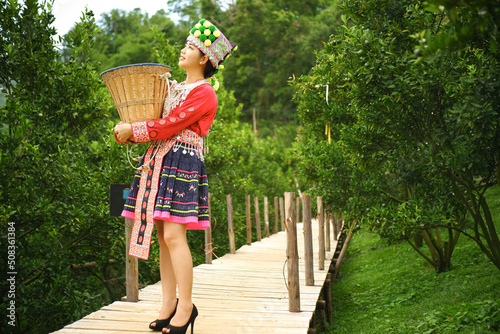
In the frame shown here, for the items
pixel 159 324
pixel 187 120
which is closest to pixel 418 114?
pixel 187 120

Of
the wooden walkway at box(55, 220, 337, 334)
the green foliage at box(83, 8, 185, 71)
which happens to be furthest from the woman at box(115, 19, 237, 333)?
the green foliage at box(83, 8, 185, 71)

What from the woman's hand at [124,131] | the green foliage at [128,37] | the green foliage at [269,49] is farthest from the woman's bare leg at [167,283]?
the green foliage at [269,49]

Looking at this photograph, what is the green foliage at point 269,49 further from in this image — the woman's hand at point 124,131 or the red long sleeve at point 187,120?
the woman's hand at point 124,131

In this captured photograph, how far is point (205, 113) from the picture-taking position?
9.93 ft

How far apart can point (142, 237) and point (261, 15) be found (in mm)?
30689

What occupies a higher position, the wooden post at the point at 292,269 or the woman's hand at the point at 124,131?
the woman's hand at the point at 124,131

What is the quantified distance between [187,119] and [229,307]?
1.88 metres

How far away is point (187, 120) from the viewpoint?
2922 mm

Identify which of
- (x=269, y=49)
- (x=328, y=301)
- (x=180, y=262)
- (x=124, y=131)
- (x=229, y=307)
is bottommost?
(x=328, y=301)

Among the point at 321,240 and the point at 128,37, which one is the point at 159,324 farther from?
the point at 128,37

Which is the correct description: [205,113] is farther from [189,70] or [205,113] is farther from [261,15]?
[261,15]

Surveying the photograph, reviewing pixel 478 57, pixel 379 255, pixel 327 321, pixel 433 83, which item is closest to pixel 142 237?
pixel 433 83

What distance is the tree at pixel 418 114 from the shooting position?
12.1 feet

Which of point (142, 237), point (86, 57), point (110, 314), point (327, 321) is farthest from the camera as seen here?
point (327, 321)
